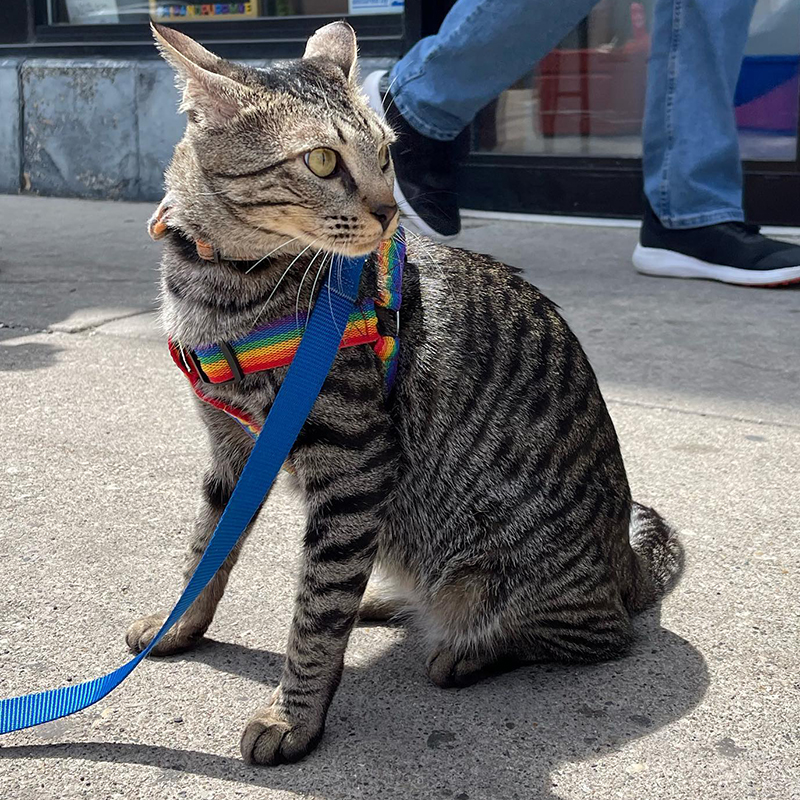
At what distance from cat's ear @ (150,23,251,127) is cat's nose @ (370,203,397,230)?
32 cm

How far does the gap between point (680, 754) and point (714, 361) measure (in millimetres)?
2259

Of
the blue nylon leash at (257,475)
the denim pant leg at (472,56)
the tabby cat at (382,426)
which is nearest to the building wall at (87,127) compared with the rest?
the denim pant leg at (472,56)

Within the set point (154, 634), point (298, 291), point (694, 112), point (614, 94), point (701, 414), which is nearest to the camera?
point (298, 291)

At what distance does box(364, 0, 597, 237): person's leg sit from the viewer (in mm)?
4297

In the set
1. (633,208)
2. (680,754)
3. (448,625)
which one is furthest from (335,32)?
(633,208)

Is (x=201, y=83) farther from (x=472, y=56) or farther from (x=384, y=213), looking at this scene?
(x=472, y=56)

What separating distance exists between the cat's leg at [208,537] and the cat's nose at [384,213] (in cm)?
51

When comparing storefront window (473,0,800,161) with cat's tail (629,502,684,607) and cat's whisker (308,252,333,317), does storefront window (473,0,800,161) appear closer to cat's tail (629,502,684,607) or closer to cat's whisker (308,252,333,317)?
cat's tail (629,502,684,607)

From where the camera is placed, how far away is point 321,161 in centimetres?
197

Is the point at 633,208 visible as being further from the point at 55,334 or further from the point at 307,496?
the point at 307,496

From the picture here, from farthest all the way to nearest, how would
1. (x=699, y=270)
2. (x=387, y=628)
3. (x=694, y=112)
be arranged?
(x=699, y=270) < (x=694, y=112) < (x=387, y=628)

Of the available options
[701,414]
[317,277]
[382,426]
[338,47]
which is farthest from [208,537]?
[701,414]

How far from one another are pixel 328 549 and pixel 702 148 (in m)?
3.32

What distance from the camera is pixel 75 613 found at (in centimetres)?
240
